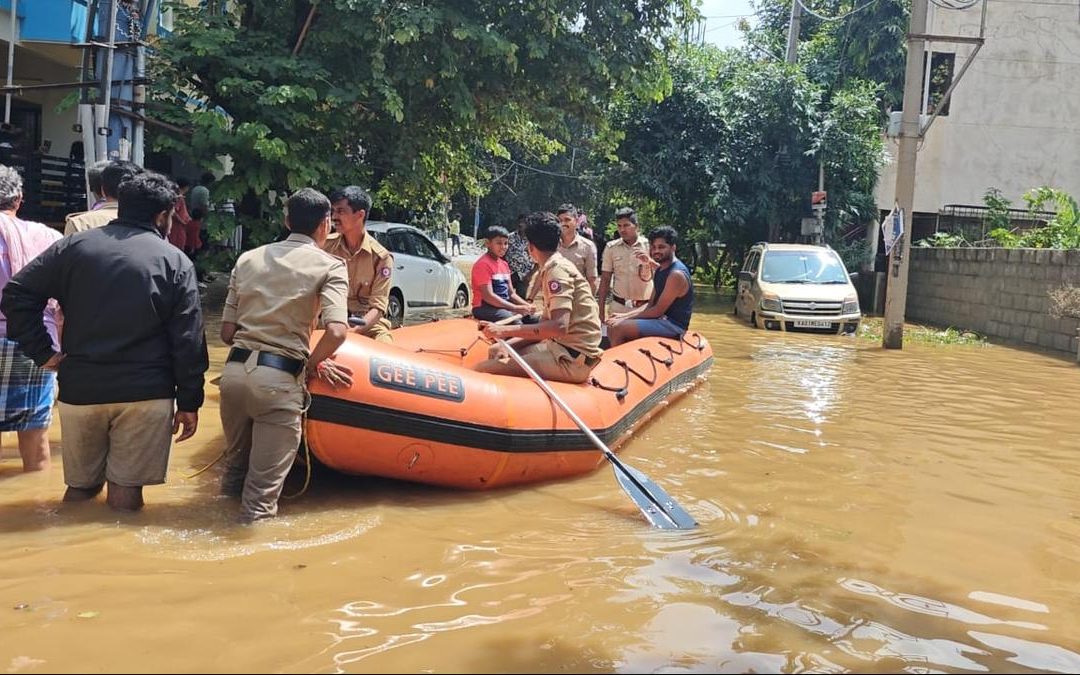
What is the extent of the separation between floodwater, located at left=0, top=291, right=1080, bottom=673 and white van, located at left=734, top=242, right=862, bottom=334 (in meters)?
8.14

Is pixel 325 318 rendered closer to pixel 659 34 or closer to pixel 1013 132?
pixel 659 34

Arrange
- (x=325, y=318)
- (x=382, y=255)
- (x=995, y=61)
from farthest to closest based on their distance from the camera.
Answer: (x=995, y=61), (x=382, y=255), (x=325, y=318)

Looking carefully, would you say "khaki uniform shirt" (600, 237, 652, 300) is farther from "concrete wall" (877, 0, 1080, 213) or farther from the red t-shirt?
"concrete wall" (877, 0, 1080, 213)

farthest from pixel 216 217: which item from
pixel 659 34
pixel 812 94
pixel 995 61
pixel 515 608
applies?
pixel 995 61

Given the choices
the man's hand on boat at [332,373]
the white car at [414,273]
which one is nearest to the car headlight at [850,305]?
the white car at [414,273]

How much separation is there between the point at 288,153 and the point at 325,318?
22.5 ft

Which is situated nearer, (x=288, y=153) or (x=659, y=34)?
(x=288, y=153)

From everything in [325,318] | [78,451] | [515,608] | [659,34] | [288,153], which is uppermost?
[659,34]

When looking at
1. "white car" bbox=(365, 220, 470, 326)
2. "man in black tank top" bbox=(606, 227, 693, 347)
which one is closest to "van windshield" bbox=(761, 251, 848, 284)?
"white car" bbox=(365, 220, 470, 326)

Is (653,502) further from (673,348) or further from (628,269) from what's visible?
(628,269)

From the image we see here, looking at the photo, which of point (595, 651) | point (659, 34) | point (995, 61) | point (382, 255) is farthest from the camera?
point (995, 61)

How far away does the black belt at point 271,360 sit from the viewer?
13.7 feet

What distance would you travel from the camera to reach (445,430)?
188 inches

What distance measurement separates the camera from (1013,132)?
68.5 ft
